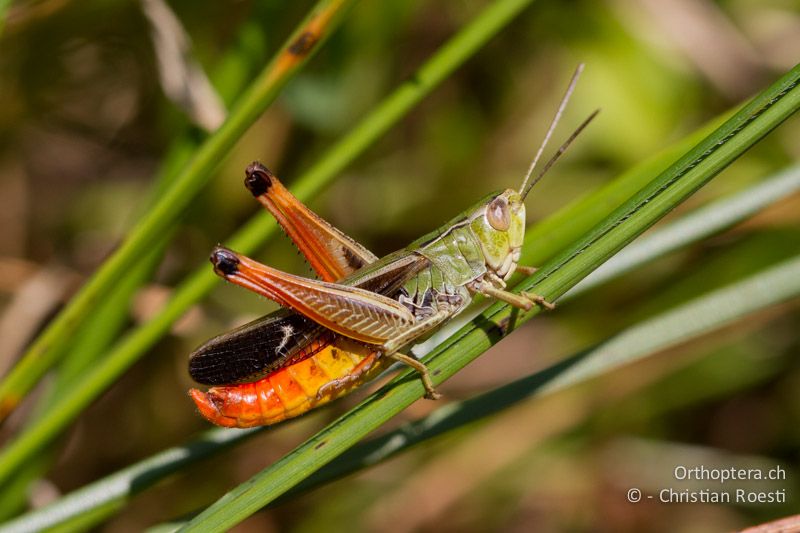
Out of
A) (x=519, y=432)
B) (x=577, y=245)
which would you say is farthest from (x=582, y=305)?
(x=577, y=245)

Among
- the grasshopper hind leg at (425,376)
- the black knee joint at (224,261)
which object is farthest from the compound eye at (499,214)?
the black knee joint at (224,261)

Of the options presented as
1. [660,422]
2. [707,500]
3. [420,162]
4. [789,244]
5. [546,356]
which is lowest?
[707,500]

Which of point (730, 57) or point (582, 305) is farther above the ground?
point (730, 57)

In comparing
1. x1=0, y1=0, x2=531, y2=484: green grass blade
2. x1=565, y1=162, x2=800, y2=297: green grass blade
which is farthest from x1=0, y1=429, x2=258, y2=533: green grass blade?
→ x1=565, y1=162, x2=800, y2=297: green grass blade

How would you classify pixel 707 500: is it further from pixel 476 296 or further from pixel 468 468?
pixel 476 296

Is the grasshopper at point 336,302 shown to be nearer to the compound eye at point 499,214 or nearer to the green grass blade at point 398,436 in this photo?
the compound eye at point 499,214

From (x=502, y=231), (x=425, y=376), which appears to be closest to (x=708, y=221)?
(x=502, y=231)
